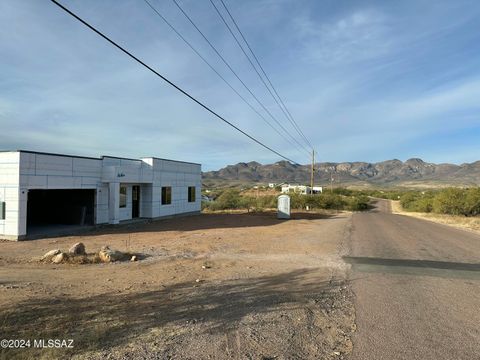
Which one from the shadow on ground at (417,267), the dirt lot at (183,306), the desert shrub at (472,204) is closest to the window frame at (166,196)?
the dirt lot at (183,306)

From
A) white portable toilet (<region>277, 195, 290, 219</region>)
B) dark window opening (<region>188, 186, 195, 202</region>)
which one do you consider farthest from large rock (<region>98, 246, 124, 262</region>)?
white portable toilet (<region>277, 195, 290, 219</region>)

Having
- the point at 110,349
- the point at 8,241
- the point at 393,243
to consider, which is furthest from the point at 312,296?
the point at 8,241

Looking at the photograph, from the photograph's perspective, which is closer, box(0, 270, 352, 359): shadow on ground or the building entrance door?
box(0, 270, 352, 359): shadow on ground

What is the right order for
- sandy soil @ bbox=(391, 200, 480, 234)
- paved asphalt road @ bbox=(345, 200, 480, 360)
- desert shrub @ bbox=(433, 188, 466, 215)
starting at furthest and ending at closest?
1. desert shrub @ bbox=(433, 188, 466, 215)
2. sandy soil @ bbox=(391, 200, 480, 234)
3. paved asphalt road @ bbox=(345, 200, 480, 360)

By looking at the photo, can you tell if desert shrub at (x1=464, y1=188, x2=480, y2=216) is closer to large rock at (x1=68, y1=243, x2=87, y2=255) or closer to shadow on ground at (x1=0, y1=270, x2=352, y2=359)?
shadow on ground at (x1=0, y1=270, x2=352, y2=359)

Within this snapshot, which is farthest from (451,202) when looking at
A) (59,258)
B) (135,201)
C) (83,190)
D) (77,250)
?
(59,258)

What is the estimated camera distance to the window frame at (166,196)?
30.4 meters

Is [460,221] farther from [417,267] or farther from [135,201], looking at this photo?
[135,201]

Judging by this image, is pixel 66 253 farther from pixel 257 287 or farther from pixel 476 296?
pixel 476 296

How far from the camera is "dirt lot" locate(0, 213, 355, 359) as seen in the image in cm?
571

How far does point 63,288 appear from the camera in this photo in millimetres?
9047

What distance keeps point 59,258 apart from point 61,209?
13449 mm

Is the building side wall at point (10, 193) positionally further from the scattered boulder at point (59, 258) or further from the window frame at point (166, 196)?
the window frame at point (166, 196)

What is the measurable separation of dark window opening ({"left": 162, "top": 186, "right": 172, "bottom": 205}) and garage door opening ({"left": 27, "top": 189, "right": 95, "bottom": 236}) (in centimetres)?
747
